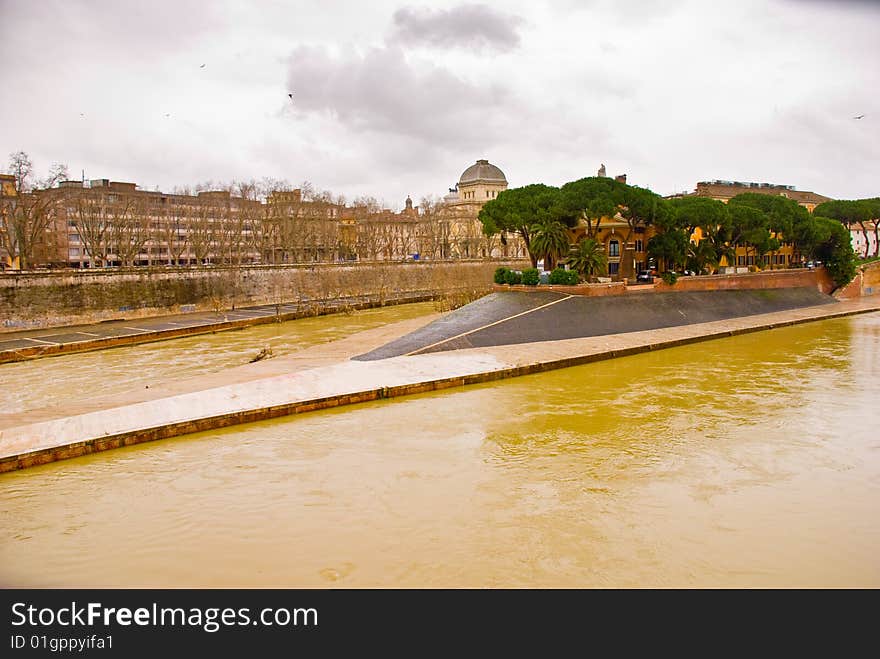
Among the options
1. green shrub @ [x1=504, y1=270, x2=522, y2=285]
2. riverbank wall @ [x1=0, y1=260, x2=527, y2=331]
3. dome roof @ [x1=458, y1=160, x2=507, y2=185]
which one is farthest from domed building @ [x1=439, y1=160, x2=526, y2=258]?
green shrub @ [x1=504, y1=270, x2=522, y2=285]

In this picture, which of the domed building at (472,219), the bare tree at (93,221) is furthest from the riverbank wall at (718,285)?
the bare tree at (93,221)

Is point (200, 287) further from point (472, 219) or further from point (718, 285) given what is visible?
point (472, 219)

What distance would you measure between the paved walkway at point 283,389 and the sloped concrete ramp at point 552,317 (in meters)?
0.69

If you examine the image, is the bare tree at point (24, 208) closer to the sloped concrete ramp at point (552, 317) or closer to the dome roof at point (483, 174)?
the sloped concrete ramp at point (552, 317)

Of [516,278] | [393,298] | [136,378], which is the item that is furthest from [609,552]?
[393,298]

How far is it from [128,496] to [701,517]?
8.11m

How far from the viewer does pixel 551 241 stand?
101ft

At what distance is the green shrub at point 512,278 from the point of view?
1139 inches

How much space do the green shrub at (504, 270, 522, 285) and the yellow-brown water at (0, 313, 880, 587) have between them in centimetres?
1343

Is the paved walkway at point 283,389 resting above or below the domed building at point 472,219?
below

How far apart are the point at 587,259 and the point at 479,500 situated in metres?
21.0

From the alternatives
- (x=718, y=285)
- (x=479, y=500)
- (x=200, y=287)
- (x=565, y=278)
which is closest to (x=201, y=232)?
(x=200, y=287)

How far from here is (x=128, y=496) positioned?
1019 cm
